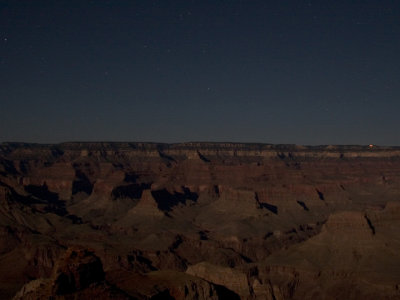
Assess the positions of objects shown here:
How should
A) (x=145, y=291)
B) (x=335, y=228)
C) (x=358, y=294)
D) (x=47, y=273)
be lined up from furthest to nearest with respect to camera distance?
(x=335, y=228), (x=47, y=273), (x=358, y=294), (x=145, y=291)

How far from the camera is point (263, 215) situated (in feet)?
561

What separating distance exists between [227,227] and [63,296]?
113192 mm

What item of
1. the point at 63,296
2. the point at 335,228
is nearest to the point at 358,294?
the point at 335,228

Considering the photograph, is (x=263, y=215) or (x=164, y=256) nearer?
(x=164, y=256)

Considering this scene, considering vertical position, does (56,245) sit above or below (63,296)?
below

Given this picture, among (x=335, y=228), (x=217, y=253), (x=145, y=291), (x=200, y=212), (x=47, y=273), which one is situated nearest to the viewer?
(x=145, y=291)

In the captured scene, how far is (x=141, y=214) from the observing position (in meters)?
175

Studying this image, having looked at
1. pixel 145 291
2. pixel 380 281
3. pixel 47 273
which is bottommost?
pixel 47 273

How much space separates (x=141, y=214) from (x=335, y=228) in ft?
245

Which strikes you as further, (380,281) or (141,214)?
(141,214)

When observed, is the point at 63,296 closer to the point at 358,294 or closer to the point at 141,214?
the point at 358,294

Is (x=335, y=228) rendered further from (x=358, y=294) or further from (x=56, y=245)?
(x=56, y=245)

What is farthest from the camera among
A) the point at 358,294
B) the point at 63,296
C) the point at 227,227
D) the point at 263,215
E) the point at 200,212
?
the point at 200,212

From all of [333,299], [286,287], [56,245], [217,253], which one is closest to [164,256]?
[217,253]
